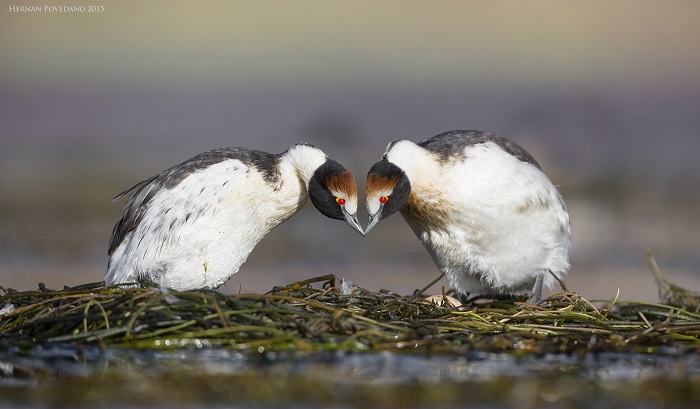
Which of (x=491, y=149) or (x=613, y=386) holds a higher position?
(x=491, y=149)

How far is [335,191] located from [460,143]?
1330 millimetres

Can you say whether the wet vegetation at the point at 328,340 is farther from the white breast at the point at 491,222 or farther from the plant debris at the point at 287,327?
the white breast at the point at 491,222

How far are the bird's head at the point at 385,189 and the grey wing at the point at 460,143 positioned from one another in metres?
0.55

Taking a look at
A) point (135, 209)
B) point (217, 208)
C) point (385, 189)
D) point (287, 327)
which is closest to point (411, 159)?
point (385, 189)

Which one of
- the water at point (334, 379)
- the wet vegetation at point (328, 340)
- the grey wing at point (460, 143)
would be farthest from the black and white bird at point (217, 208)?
the water at point (334, 379)

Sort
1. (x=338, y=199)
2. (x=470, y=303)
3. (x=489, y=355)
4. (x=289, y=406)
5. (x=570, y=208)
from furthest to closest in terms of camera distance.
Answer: (x=570, y=208)
(x=470, y=303)
(x=338, y=199)
(x=489, y=355)
(x=289, y=406)

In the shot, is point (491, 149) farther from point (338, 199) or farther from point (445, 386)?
point (445, 386)

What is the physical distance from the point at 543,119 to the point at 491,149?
15.6 m

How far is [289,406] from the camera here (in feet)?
21.2

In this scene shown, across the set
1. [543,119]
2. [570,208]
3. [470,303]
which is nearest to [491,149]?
[470,303]

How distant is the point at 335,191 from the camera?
9336 mm

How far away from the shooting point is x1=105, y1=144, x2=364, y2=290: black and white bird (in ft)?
31.2

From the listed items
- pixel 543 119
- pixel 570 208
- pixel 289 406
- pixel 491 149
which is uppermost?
pixel 543 119

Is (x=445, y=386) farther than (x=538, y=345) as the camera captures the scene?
No
